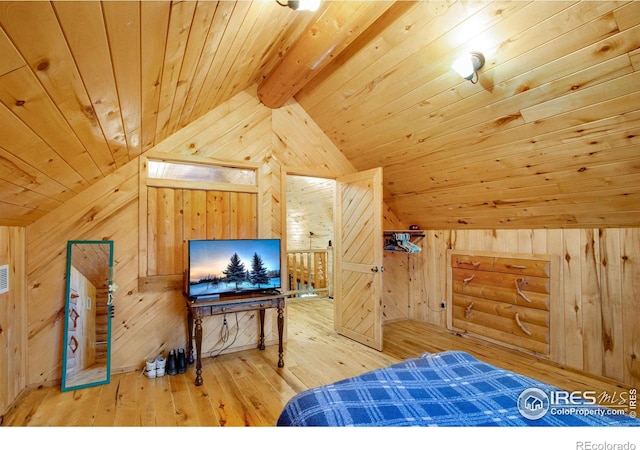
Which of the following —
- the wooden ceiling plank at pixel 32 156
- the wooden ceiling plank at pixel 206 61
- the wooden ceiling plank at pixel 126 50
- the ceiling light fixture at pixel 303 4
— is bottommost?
the wooden ceiling plank at pixel 32 156

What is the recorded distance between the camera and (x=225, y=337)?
11.1 feet

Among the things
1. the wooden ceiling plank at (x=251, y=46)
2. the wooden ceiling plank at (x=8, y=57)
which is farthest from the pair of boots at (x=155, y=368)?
the wooden ceiling plank at (x=8, y=57)

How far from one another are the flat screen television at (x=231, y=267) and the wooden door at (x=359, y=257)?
1.07m

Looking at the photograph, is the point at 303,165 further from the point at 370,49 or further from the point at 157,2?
the point at 157,2

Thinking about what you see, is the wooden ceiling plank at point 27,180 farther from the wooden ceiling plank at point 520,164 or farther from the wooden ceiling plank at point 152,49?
the wooden ceiling plank at point 520,164

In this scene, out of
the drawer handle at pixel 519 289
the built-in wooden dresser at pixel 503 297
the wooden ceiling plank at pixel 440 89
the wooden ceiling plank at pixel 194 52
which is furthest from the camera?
the drawer handle at pixel 519 289

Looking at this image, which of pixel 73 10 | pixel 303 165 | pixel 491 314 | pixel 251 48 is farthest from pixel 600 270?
pixel 73 10

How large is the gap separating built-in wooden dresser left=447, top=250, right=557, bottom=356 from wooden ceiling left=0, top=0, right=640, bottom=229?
1.61ft

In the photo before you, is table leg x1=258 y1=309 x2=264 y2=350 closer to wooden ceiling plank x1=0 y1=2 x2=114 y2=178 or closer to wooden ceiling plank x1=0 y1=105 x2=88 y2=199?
wooden ceiling plank x1=0 y1=105 x2=88 y2=199

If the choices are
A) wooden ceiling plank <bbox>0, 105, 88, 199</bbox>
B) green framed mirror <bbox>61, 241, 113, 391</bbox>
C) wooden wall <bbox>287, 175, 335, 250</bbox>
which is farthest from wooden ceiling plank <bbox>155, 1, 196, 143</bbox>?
wooden wall <bbox>287, 175, 335, 250</bbox>

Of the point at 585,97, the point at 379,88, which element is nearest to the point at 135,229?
the point at 379,88

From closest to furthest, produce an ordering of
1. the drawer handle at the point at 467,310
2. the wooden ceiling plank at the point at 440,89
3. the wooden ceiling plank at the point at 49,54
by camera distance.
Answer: the wooden ceiling plank at the point at 49,54 < the wooden ceiling plank at the point at 440,89 < the drawer handle at the point at 467,310

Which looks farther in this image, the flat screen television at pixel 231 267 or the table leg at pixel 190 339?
the table leg at pixel 190 339

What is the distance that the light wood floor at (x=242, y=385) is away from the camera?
7.19ft
